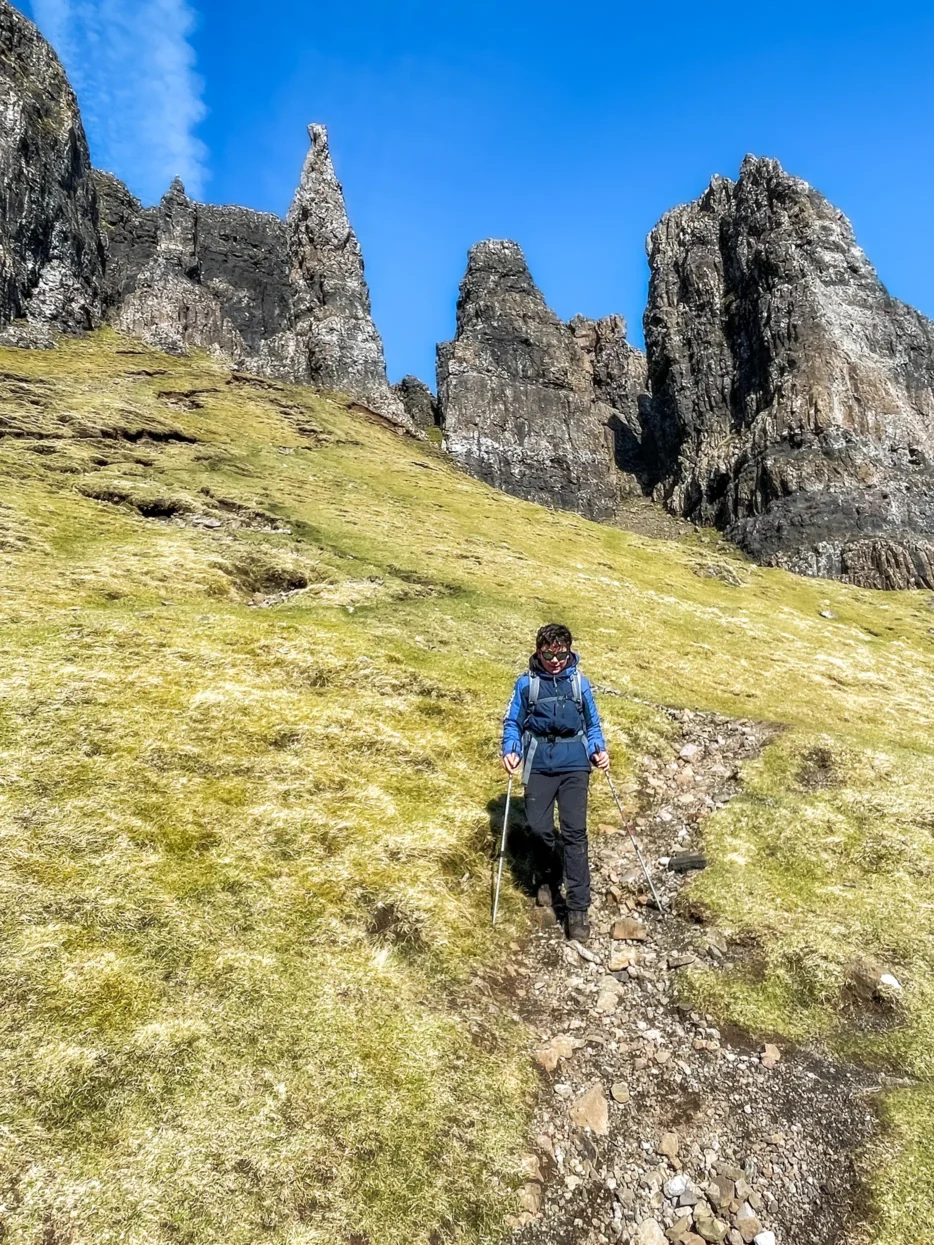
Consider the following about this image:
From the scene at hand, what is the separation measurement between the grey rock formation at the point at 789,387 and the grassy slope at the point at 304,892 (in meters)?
93.1

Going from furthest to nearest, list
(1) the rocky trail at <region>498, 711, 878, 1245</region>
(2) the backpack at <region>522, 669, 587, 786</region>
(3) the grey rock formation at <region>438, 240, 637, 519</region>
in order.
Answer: (3) the grey rock formation at <region>438, 240, 637, 519</region>
(2) the backpack at <region>522, 669, 587, 786</region>
(1) the rocky trail at <region>498, 711, 878, 1245</region>

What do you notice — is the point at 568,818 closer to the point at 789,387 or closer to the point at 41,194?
the point at 41,194

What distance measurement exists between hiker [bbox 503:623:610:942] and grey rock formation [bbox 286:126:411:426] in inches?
4643

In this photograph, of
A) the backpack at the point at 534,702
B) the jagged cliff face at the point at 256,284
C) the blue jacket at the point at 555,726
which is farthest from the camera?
the jagged cliff face at the point at 256,284

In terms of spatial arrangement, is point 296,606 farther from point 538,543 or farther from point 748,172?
point 748,172

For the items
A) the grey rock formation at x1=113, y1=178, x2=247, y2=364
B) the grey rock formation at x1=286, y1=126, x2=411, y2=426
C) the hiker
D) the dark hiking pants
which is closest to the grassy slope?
the dark hiking pants

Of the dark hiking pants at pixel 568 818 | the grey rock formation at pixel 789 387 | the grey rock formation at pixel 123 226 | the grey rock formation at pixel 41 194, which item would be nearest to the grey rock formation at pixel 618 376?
the grey rock formation at pixel 789 387

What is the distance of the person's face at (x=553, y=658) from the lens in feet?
42.5

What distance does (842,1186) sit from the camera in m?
7.83

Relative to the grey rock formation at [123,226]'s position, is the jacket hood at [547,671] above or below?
below

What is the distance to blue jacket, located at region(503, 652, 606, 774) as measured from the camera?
41.9 feet

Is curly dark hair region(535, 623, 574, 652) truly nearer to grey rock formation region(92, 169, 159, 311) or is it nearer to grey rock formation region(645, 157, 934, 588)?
grey rock formation region(645, 157, 934, 588)

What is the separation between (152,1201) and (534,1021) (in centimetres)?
576

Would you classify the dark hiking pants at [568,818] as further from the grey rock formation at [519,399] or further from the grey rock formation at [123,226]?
the grey rock formation at [123,226]
